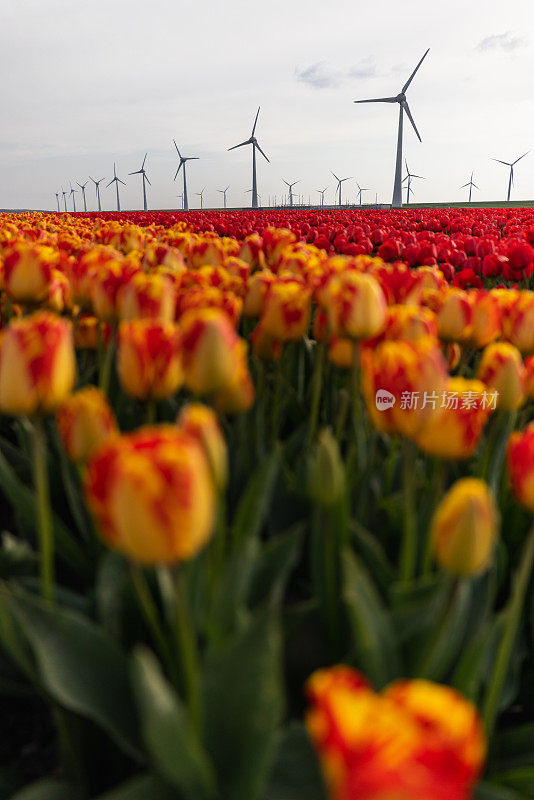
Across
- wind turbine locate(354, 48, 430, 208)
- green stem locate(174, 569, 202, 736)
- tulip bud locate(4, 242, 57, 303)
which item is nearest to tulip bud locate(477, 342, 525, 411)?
green stem locate(174, 569, 202, 736)

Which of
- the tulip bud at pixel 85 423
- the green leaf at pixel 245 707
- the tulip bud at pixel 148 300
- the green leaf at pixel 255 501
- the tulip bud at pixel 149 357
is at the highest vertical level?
the tulip bud at pixel 148 300

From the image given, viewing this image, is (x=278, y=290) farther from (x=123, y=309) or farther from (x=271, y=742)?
(x=271, y=742)

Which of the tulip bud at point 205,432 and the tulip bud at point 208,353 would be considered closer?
the tulip bud at point 205,432

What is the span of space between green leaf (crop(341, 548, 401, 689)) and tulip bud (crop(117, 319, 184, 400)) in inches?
16.6

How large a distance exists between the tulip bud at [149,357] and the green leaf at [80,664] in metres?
0.37

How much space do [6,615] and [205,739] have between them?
40 centimetres

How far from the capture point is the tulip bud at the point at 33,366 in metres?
0.92

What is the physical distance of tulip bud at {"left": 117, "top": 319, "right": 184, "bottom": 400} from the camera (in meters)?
1.03

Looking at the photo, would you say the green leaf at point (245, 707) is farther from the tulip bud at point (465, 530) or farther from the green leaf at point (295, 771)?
the tulip bud at point (465, 530)

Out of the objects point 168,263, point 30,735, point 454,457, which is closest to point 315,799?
point 454,457

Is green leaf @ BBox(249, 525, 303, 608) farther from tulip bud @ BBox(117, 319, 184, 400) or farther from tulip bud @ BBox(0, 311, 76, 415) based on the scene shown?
tulip bud @ BBox(0, 311, 76, 415)

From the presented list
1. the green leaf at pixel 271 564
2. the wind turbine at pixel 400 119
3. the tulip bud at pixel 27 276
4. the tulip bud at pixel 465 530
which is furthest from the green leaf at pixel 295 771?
the wind turbine at pixel 400 119

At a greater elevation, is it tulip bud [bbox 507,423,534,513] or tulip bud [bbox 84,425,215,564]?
tulip bud [bbox 84,425,215,564]

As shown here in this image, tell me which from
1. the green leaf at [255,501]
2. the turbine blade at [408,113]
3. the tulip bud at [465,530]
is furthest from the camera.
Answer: the turbine blade at [408,113]
